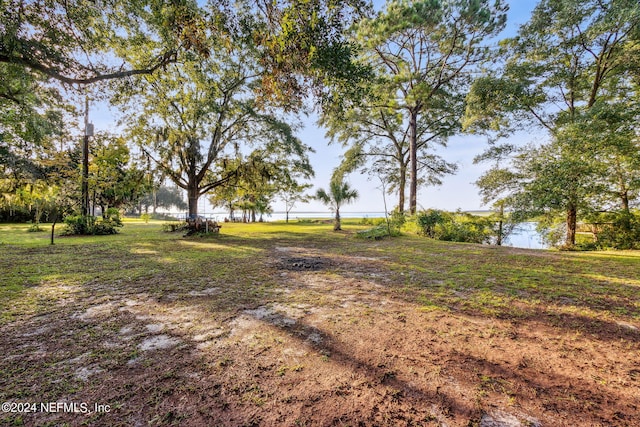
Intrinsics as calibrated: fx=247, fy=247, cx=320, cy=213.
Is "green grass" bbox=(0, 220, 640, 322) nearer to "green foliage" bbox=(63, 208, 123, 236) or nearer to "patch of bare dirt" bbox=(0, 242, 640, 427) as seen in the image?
"patch of bare dirt" bbox=(0, 242, 640, 427)

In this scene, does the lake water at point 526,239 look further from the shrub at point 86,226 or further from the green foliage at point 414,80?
the shrub at point 86,226

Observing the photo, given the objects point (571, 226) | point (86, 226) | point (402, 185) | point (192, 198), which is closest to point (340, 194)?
point (402, 185)

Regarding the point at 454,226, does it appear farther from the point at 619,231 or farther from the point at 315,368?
the point at 315,368

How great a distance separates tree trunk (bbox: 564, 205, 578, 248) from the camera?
28.9 ft

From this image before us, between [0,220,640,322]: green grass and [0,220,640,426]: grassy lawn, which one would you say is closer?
[0,220,640,426]: grassy lawn

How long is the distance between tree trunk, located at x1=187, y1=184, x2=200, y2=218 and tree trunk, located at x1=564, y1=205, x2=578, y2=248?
16480 millimetres

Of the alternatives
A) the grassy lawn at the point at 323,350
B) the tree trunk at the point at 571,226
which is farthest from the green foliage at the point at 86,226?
the tree trunk at the point at 571,226

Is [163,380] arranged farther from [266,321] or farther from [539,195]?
[539,195]

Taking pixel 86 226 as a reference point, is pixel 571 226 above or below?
above

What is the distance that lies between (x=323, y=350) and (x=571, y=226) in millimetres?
11713

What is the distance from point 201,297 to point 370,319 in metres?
2.24

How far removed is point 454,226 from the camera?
10.6m

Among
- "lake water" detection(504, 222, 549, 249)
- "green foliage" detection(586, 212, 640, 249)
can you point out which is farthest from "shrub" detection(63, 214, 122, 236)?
"green foliage" detection(586, 212, 640, 249)

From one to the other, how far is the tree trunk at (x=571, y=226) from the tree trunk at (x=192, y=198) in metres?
16.5
